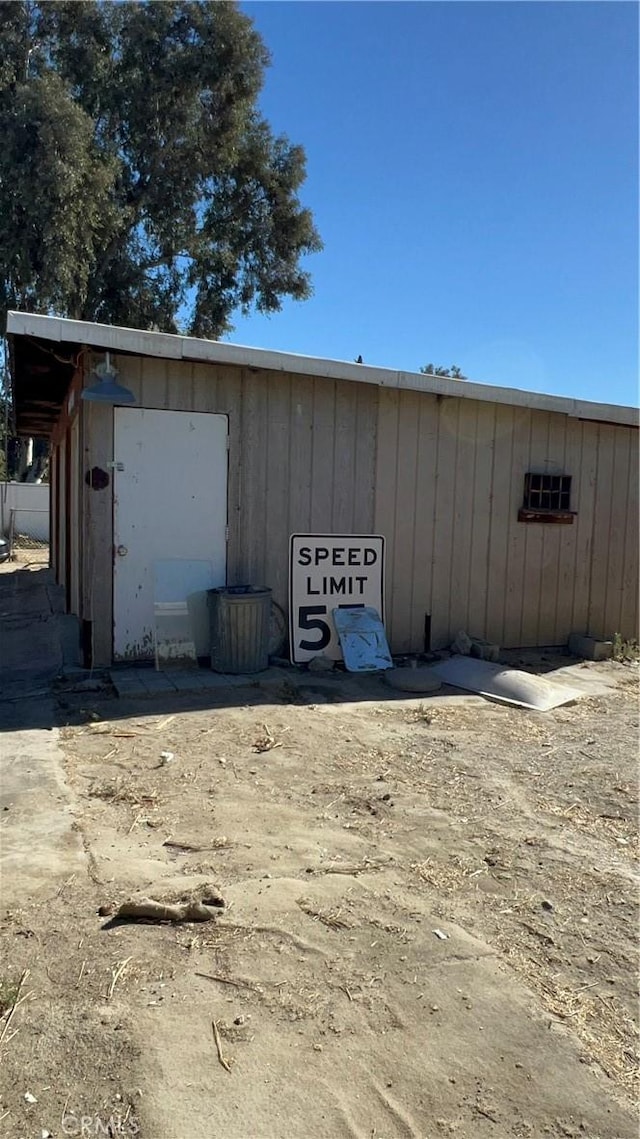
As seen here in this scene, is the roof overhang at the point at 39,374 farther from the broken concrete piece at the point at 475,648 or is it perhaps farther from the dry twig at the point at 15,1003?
the dry twig at the point at 15,1003

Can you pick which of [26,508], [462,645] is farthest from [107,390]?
[26,508]

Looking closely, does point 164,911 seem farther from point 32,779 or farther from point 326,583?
point 326,583

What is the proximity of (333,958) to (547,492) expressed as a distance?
21.7 feet

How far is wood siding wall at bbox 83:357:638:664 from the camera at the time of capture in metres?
6.38

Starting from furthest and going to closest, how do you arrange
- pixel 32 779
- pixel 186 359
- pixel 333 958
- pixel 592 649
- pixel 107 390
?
pixel 592 649 < pixel 186 359 < pixel 107 390 < pixel 32 779 < pixel 333 958

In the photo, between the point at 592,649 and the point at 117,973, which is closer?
the point at 117,973

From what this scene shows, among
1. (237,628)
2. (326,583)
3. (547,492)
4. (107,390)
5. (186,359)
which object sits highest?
(186,359)

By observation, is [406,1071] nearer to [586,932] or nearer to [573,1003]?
[573,1003]

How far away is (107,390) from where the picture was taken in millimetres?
5664

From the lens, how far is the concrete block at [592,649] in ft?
26.0

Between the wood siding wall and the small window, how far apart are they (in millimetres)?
98

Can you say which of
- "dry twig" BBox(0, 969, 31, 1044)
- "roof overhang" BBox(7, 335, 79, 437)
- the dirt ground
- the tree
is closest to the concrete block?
the dirt ground

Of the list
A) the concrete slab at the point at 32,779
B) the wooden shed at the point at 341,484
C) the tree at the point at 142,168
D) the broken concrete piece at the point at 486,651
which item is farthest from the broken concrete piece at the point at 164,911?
the tree at the point at 142,168

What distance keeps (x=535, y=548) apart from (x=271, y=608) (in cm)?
320
